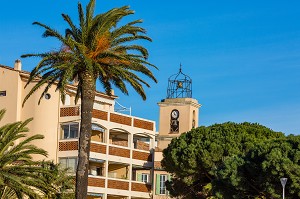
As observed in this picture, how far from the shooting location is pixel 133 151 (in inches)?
3194

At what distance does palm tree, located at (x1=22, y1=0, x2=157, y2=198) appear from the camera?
50562mm

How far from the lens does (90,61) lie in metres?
50.1

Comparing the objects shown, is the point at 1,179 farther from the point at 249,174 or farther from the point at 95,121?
the point at 95,121

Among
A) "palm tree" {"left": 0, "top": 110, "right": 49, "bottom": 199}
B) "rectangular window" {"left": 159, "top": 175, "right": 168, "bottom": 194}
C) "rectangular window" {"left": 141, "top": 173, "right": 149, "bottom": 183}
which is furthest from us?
"rectangular window" {"left": 141, "top": 173, "right": 149, "bottom": 183}

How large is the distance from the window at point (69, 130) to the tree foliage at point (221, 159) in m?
8.45

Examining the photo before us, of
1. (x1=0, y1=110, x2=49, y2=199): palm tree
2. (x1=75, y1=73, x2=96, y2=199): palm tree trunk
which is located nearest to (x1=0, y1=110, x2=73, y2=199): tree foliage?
→ (x1=0, y1=110, x2=49, y2=199): palm tree

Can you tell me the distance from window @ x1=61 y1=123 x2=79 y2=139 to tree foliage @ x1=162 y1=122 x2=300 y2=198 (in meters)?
8.45

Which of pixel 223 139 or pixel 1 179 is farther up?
pixel 223 139

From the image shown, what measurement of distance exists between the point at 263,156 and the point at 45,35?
17.4 meters

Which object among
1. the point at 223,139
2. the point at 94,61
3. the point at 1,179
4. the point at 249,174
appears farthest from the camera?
the point at 223,139

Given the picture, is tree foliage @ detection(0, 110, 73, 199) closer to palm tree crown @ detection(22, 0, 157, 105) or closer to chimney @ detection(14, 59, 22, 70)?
palm tree crown @ detection(22, 0, 157, 105)

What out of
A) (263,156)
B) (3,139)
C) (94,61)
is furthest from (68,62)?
(263,156)

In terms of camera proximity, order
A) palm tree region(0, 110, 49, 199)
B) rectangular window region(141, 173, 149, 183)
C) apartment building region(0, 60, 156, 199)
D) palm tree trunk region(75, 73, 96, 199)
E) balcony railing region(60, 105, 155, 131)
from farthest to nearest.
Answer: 1. rectangular window region(141, 173, 149, 183)
2. balcony railing region(60, 105, 155, 131)
3. apartment building region(0, 60, 156, 199)
4. palm tree region(0, 110, 49, 199)
5. palm tree trunk region(75, 73, 96, 199)

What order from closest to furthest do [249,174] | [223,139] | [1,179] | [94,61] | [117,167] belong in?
[94,61] → [1,179] → [249,174] → [223,139] → [117,167]
